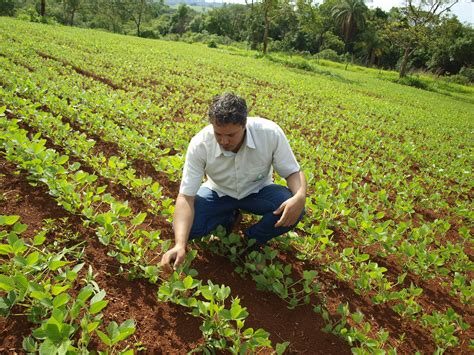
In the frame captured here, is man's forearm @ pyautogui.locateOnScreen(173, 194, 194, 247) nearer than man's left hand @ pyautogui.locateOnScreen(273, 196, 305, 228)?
Yes

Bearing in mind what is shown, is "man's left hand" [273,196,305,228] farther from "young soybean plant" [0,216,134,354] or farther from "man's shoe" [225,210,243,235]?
Result: "young soybean plant" [0,216,134,354]

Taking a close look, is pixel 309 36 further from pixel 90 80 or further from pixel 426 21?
pixel 90 80

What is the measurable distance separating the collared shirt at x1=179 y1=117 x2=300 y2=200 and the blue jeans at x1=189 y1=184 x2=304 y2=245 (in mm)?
119

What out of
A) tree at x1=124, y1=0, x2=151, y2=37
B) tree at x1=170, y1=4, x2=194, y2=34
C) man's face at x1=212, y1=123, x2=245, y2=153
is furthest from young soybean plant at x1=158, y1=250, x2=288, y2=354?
tree at x1=170, y1=4, x2=194, y2=34

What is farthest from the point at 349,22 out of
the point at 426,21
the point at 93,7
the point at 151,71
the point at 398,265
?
the point at 398,265

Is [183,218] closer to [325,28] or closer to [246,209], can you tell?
[246,209]

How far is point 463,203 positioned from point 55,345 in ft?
16.0

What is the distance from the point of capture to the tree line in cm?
2443

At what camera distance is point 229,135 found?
217cm

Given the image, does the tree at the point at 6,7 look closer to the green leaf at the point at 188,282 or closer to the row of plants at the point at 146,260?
the row of plants at the point at 146,260

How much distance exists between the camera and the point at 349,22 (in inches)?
1731

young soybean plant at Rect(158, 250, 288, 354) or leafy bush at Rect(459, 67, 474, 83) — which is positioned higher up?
leafy bush at Rect(459, 67, 474, 83)

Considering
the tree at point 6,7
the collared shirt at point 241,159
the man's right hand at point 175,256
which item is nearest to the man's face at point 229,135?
the collared shirt at point 241,159

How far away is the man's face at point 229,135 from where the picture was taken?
210 centimetres
